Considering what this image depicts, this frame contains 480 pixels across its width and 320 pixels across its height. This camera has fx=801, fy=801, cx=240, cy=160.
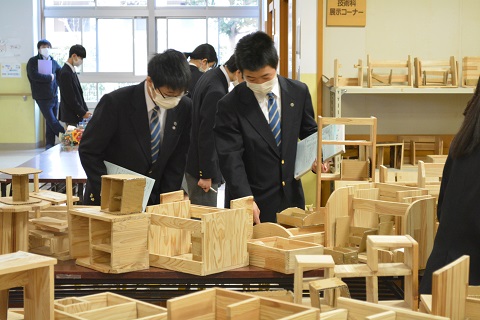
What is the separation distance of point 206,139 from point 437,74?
244cm

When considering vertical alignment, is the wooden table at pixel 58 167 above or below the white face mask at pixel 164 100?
below

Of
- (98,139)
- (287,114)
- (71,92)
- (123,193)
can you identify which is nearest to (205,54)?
(71,92)

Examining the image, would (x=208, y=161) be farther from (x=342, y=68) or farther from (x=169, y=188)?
(x=342, y=68)

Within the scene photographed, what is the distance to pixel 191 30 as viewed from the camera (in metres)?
14.7

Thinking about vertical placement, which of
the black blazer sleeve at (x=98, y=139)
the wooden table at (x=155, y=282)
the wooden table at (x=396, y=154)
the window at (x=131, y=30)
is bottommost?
the wooden table at (x=155, y=282)

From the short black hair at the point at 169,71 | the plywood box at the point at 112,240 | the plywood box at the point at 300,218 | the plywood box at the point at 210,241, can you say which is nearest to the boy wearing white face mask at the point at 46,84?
the short black hair at the point at 169,71

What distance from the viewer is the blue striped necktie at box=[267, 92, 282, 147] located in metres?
4.14

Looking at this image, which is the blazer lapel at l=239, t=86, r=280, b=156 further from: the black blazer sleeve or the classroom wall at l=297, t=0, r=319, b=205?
the classroom wall at l=297, t=0, r=319, b=205

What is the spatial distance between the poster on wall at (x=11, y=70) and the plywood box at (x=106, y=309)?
1241 cm

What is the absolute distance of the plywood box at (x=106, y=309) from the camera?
2084mm

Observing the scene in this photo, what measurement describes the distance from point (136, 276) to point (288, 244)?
62 cm

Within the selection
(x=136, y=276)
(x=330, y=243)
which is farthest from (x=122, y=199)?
(x=330, y=243)

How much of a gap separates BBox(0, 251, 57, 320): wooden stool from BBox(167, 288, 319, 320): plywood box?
39 cm

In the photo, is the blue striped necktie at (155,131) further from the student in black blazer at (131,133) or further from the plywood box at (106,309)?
the plywood box at (106,309)
